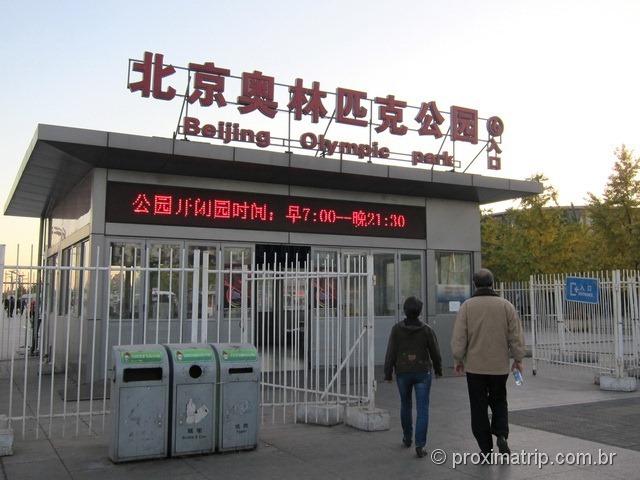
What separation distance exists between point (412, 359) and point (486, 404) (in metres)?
0.90

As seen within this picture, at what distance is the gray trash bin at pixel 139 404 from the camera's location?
6.12 meters

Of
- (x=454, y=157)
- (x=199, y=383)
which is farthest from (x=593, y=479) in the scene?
(x=454, y=157)

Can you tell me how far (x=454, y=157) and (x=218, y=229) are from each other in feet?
18.7

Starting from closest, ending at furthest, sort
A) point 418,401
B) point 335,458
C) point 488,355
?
point 488,355 → point 335,458 → point 418,401

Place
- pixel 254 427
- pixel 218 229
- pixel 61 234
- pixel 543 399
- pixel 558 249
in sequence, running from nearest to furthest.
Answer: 1. pixel 254 427
2. pixel 543 399
3. pixel 218 229
4. pixel 61 234
5. pixel 558 249

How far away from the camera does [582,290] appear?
1272cm

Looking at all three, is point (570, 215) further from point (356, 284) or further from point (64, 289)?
point (64, 289)

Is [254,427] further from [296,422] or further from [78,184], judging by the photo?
[78,184]

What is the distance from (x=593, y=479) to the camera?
5652 millimetres

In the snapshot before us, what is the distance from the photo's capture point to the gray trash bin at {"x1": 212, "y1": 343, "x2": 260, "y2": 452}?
6590mm

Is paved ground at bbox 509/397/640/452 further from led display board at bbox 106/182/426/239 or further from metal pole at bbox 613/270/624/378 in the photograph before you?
led display board at bbox 106/182/426/239

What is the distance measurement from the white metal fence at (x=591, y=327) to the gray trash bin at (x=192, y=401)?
8.11 m

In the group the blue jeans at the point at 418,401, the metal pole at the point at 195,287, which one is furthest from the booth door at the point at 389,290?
the blue jeans at the point at 418,401

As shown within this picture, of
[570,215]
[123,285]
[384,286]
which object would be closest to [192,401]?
[123,285]
